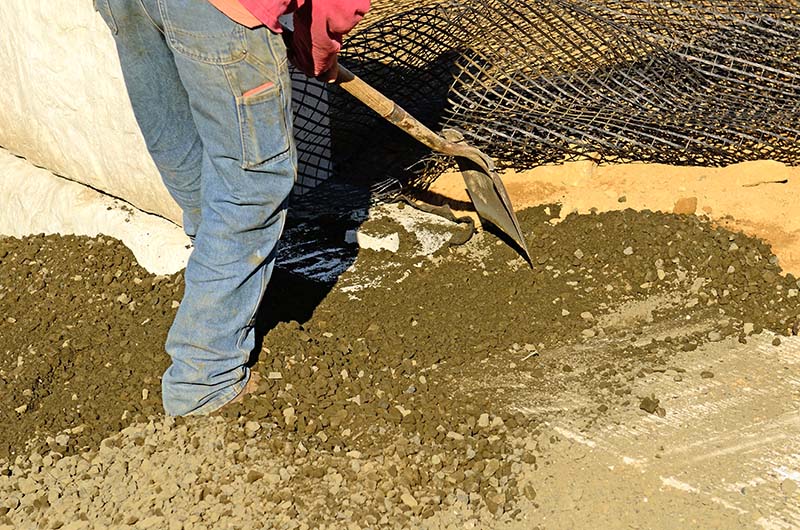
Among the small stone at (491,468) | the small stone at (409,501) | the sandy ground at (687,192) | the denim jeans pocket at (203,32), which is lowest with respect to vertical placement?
the small stone at (409,501)

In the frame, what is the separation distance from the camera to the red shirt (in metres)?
2.24

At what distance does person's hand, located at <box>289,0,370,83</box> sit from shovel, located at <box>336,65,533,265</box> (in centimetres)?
57

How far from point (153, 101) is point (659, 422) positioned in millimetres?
1770

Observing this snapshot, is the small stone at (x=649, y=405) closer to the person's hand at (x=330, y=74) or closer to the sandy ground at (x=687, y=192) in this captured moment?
the sandy ground at (x=687, y=192)

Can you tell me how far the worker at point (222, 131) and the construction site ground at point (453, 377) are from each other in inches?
8.1

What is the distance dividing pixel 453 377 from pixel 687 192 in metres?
1.48

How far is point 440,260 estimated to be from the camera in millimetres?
3729

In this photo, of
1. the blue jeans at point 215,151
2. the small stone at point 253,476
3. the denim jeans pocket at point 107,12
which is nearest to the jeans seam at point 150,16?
the blue jeans at point 215,151

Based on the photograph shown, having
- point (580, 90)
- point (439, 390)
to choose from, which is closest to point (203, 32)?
point (439, 390)

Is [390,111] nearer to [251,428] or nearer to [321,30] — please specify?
[321,30]

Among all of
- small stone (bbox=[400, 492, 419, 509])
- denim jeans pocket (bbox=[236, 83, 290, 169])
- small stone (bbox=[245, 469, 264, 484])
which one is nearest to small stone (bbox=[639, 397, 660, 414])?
small stone (bbox=[400, 492, 419, 509])

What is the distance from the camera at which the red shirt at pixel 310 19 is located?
88.0 inches

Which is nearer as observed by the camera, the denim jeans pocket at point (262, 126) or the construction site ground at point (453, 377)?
the denim jeans pocket at point (262, 126)

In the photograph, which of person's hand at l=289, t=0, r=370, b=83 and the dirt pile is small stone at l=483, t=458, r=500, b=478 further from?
person's hand at l=289, t=0, r=370, b=83
